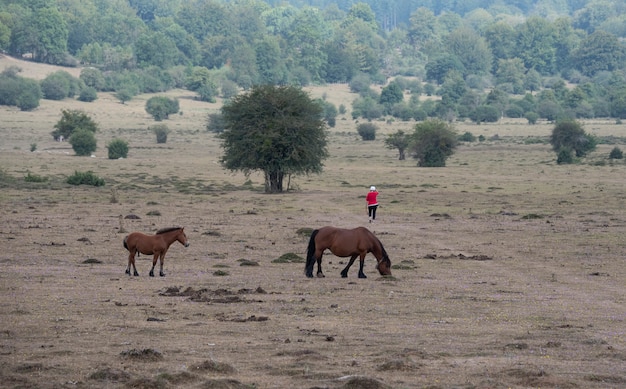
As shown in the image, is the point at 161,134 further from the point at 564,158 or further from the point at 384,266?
the point at 384,266

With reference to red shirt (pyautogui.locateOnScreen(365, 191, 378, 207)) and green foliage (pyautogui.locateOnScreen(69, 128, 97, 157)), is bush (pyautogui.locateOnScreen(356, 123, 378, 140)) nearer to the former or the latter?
green foliage (pyautogui.locateOnScreen(69, 128, 97, 157))

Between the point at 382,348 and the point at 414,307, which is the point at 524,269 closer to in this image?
the point at 414,307

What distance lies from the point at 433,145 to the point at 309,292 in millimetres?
45281

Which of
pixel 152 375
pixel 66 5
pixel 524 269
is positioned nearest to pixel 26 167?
pixel 524 269

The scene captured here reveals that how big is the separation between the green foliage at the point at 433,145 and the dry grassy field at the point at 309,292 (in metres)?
15.5

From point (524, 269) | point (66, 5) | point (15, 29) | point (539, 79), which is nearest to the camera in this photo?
point (524, 269)

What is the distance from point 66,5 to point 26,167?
14222 centimetres

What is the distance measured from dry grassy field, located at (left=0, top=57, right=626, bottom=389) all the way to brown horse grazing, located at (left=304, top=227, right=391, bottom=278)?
45 centimetres

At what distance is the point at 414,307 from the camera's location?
1666 centimetres

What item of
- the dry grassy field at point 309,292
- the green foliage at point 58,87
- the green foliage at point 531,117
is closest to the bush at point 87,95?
the green foliage at point 58,87

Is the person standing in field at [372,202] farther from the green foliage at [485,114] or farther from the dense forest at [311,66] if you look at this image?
the green foliage at [485,114]

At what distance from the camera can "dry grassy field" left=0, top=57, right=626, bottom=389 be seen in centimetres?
1196

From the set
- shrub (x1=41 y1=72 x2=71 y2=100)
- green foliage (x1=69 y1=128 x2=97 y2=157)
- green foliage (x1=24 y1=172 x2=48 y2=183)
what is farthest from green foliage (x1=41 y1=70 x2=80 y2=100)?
green foliage (x1=24 y1=172 x2=48 y2=183)

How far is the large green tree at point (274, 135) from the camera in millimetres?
45469
